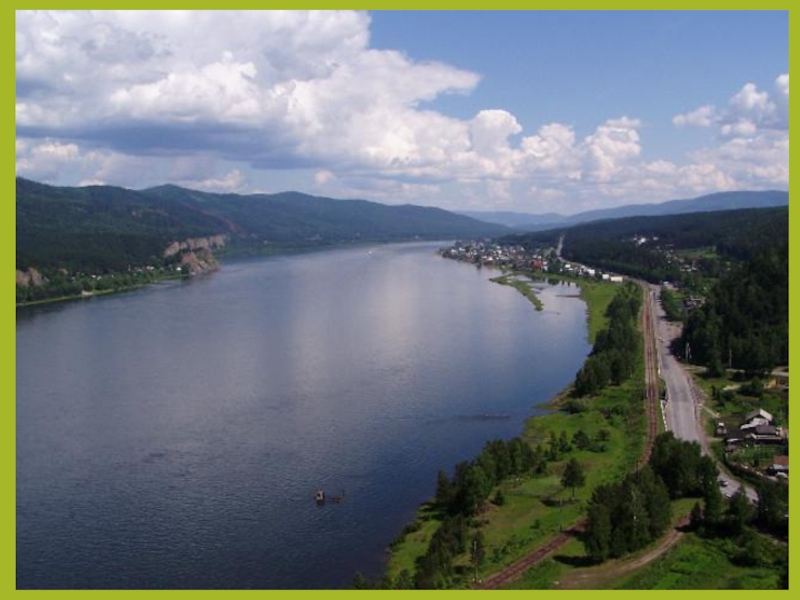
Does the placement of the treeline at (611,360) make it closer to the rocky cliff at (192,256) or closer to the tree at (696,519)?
the tree at (696,519)

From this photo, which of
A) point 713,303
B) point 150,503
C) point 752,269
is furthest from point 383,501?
point 752,269

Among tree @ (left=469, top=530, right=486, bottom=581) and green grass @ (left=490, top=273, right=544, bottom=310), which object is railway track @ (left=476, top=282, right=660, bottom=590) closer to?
tree @ (left=469, top=530, right=486, bottom=581)

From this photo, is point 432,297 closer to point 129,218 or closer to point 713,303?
point 713,303

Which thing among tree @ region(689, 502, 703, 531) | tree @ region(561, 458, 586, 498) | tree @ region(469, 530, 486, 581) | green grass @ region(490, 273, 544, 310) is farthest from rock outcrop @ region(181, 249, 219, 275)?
tree @ region(689, 502, 703, 531)

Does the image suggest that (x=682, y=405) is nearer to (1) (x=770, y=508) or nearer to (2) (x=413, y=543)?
(1) (x=770, y=508)

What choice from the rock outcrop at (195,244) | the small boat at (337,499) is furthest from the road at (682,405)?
the rock outcrop at (195,244)
